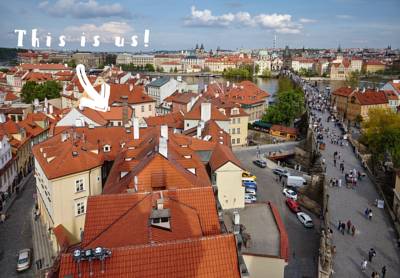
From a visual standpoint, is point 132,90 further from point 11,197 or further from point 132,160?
point 132,160

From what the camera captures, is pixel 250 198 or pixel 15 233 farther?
pixel 250 198

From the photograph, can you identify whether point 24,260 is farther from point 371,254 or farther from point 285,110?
point 285,110

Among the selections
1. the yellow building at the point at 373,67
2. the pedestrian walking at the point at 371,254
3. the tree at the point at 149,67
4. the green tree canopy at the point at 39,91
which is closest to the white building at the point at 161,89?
the green tree canopy at the point at 39,91

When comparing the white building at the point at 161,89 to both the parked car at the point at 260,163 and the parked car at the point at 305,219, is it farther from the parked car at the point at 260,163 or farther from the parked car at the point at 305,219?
the parked car at the point at 305,219

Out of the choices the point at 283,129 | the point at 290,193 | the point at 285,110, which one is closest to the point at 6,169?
the point at 290,193

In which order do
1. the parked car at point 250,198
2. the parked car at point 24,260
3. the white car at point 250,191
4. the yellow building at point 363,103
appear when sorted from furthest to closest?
the yellow building at point 363,103
the white car at point 250,191
the parked car at point 250,198
the parked car at point 24,260
